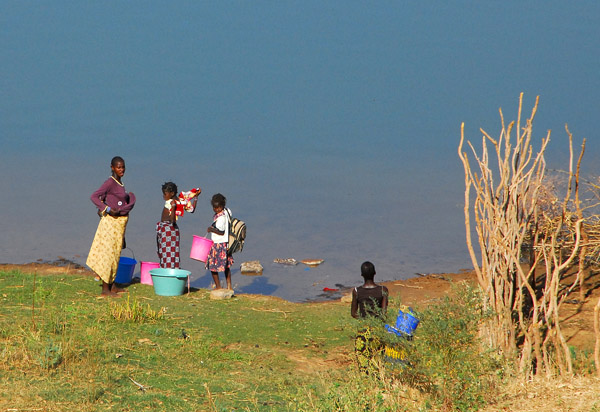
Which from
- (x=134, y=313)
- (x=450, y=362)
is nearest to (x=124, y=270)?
(x=134, y=313)

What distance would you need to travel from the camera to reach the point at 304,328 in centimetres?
863

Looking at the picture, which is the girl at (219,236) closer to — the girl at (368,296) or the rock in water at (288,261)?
the rock in water at (288,261)

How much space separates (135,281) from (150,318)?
2.54 meters

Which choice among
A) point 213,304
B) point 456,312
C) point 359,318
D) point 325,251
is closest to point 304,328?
point 213,304

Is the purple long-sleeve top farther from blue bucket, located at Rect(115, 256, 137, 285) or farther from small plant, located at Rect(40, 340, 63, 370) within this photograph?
small plant, located at Rect(40, 340, 63, 370)

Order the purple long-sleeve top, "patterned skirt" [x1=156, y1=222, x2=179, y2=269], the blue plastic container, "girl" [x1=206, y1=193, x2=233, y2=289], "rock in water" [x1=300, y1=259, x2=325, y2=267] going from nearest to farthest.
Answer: the purple long-sleeve top
the blue plastic container
"girl" [x1=206, y1=193, x2=233, y2=289]
"patterned skirt" [x1=156, y1=222, x2=179, y2=269]
"rock in water" [x1=300, y1=259, x2=325, y2=267]

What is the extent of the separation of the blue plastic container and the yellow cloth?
1.86 feet

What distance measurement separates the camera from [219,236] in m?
10.2

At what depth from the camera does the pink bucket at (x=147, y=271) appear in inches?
409

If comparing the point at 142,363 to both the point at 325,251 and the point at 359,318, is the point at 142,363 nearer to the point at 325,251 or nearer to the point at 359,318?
the point at 359,318

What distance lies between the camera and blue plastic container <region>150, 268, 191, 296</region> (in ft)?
32.1

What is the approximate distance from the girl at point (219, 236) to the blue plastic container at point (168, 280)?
0.54 meters

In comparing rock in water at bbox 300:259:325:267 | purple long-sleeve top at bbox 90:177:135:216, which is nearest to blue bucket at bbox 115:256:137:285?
purple long-sleeve top at bbox 90:177:135:216

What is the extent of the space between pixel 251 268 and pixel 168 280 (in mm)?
2993
